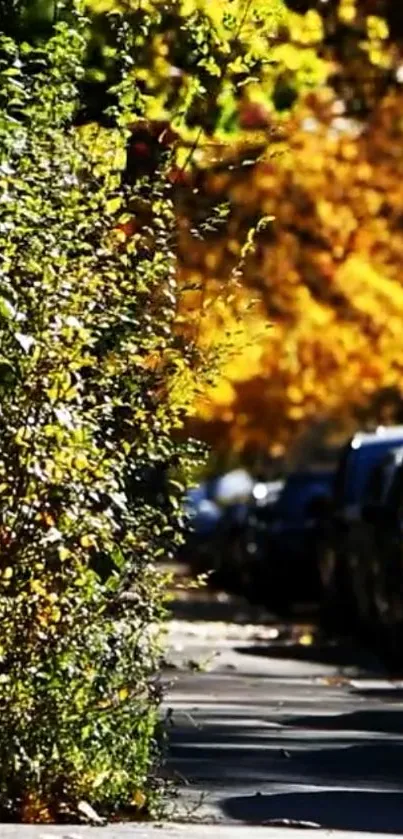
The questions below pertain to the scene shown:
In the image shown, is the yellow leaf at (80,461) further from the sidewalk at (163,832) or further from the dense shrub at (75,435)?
the sidewalk at (163,832)

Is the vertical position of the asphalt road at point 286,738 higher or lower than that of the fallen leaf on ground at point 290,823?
higher

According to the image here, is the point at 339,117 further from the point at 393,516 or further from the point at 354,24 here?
the point at 393,516

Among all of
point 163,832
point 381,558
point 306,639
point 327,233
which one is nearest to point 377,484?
point 381,558

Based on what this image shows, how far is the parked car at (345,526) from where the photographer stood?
28766 mm

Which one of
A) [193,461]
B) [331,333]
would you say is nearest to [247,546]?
[331,333]

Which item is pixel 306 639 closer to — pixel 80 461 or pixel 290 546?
pixel 290 546

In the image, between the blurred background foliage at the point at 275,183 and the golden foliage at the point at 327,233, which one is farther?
the golden foliage at the point at 327,233

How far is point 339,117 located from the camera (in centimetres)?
3450

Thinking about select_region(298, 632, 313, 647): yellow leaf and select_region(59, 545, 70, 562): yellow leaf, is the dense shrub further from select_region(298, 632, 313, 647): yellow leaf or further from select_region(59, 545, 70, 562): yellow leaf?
select_region(298, 632, 313, 647): yellow leaf

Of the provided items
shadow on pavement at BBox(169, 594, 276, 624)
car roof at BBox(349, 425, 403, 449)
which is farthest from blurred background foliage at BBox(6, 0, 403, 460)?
shadow on pavement at BBox(169, 594, 276, 624)

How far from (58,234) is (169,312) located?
0.78 m

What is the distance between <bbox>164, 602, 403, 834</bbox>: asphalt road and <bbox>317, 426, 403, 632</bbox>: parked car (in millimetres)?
1289

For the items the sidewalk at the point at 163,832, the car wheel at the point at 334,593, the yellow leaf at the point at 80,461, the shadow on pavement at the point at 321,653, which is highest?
the car wheel at the point at 334,593

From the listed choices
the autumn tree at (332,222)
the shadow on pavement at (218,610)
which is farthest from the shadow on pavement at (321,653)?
the shadow on pavement at (218,610)
